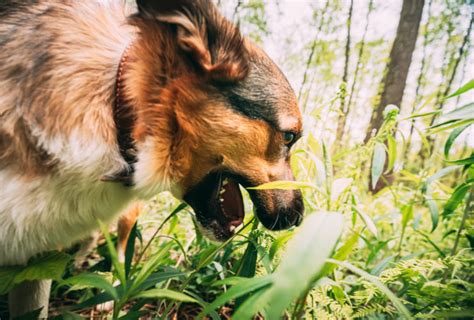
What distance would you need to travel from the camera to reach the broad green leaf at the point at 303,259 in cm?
62

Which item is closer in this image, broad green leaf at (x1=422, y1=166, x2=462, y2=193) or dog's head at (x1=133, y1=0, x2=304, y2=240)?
dog's head at (x1=133, y1=0, x2=304, y2=240)

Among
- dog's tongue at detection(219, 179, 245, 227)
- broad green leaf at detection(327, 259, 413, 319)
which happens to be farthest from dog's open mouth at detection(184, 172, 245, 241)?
broad green leaf at detection(327, 259, 413, 319)

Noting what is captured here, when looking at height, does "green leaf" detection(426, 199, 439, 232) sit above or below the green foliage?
above

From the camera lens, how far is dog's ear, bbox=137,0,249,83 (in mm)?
1562

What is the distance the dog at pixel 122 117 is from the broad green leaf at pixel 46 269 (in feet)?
0.57

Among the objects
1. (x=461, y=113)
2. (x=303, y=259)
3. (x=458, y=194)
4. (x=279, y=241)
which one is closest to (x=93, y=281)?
(x=279, y=241)

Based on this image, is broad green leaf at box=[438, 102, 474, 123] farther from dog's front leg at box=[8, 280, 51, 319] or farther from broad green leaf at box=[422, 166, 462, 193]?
dog's front leg at box=[8, 280, 51, 319]

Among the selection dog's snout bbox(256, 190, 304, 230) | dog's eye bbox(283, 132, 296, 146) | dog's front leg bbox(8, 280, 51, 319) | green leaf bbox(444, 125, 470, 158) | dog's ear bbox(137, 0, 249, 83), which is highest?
dog's ear bbox(137, 0, 249, 83)

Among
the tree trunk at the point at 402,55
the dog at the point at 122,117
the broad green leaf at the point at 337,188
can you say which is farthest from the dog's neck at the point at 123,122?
the tree trunk at the point at 402,55

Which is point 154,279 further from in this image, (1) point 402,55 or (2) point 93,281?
(1) point 402,55

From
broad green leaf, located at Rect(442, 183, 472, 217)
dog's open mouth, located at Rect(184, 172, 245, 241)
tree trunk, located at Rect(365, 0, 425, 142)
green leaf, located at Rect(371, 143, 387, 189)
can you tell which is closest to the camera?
green leaf, located at Rect(371, 143, 387, 189)

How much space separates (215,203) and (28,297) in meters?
1.21

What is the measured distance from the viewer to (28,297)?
1854 mm

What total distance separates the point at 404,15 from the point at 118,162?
654 centimetres
